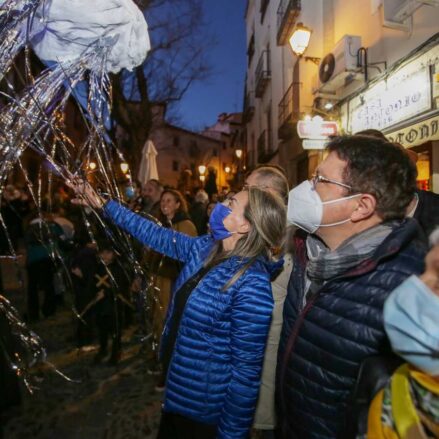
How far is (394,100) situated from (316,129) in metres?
2.07

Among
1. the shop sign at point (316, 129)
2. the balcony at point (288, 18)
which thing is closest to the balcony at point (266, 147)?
the balcony at point (288, 18)

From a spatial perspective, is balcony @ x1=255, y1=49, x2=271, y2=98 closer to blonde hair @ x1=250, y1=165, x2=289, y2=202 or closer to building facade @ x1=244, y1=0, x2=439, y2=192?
building facade @ x1=244, y1=0, x2=439, y2=192

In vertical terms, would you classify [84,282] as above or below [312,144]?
below

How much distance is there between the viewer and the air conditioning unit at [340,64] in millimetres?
6922

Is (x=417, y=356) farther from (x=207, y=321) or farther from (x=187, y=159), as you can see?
(x=187, y=159)

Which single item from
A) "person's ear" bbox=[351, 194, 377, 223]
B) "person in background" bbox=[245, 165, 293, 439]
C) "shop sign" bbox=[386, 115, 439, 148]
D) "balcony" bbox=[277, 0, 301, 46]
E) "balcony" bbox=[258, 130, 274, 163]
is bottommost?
"person in background" bbox=[245, 165, 293, 439]

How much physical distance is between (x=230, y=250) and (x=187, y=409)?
0.87 metres

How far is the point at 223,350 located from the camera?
1.84 meters

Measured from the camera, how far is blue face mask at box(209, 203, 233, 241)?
2.10 meters

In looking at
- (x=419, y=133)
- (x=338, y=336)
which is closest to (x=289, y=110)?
(x=419, y=133)

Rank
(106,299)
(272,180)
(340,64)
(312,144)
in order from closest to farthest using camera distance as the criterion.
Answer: (272,180) < (106,299) < (340,64) < (312,144)

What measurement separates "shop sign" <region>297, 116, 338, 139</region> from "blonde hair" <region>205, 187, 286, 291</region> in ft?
19.3

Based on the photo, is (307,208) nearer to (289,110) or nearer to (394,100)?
(394,100)

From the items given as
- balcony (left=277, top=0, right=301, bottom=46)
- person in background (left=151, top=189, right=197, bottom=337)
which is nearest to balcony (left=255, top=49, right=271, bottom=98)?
balcony (left=277, top=0, right=301, bottom=46)
